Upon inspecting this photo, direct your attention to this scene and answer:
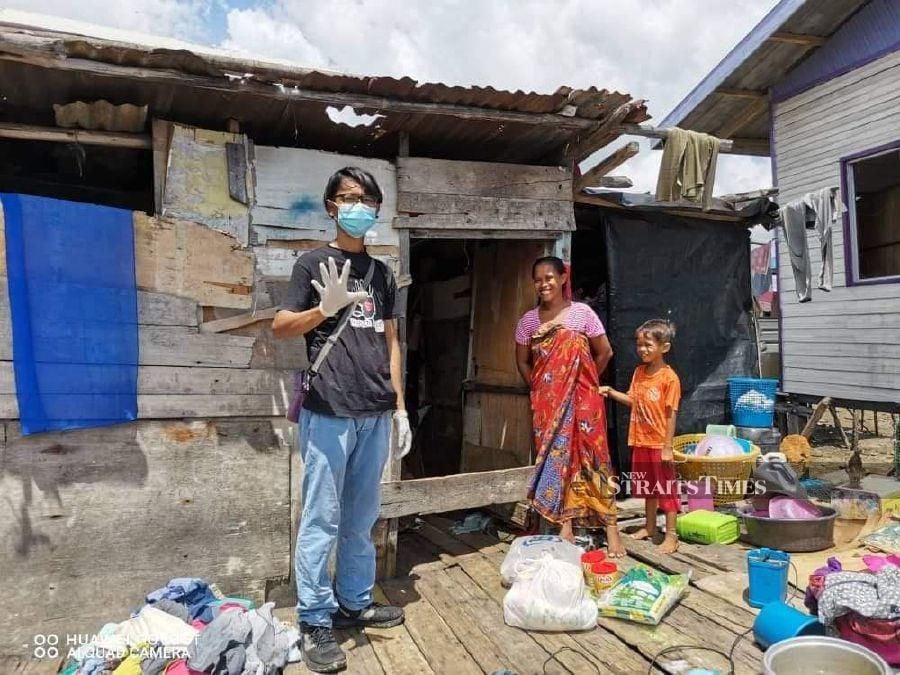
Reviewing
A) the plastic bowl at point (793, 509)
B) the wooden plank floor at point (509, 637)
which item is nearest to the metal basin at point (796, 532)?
the plastic bowl at point (793, 509)

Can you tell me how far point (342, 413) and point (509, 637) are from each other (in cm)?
150

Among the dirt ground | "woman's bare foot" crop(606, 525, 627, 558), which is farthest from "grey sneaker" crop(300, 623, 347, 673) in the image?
the dirt ground

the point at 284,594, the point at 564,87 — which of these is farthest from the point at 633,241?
the point at 284,594

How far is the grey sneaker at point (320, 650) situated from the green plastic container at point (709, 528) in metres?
2.93

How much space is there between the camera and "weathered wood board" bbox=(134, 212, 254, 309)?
11.0ft

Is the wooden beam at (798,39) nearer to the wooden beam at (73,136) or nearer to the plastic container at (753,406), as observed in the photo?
the plastic container at (753,406)

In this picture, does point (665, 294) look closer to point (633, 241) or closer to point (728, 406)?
point (633, 241)

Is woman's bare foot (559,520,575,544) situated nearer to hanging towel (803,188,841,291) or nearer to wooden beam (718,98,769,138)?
hanging towel (803,188,841,291)

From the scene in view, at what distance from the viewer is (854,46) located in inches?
292

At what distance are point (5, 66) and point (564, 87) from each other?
307cm

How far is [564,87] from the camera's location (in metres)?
3.68

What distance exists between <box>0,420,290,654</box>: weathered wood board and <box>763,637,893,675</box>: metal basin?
8.64ft

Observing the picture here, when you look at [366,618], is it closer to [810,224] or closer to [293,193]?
[293,193]

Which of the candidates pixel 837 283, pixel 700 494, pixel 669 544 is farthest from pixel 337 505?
pixel 837 283
